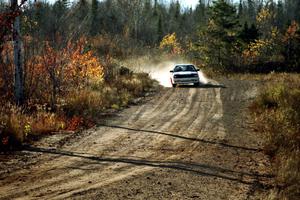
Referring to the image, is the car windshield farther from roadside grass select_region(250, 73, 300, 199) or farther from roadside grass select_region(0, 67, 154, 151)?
roadside grass select_region(250, 73, 300, 199)

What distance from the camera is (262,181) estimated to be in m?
8.33

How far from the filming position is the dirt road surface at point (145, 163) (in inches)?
288

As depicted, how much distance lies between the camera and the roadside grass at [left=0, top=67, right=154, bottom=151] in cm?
1062

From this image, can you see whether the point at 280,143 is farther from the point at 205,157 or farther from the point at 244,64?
the point at 244,64

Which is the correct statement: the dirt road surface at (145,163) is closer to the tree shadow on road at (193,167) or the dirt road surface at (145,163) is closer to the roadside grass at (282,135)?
the tree shadow on road at (193,167)

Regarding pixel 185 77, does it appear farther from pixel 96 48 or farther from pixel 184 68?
pixel 96 48

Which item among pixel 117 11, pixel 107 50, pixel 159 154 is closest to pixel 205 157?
pixel 159 154

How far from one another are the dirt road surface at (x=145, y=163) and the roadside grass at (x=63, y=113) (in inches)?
21.0

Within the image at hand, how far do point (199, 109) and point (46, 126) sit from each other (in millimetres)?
7562

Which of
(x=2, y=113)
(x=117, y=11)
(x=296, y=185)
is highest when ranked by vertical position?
(x=117, y=11)

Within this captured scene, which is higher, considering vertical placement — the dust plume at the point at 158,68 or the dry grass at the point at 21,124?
the dust plume at the point at 158,68

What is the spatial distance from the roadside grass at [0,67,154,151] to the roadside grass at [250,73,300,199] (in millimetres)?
5548

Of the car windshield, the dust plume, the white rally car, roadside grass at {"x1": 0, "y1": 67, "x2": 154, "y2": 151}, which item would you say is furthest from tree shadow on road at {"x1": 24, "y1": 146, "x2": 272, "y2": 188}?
the dust plume

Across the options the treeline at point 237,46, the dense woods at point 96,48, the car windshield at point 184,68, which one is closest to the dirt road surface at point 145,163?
the dense woods at point 96,48
